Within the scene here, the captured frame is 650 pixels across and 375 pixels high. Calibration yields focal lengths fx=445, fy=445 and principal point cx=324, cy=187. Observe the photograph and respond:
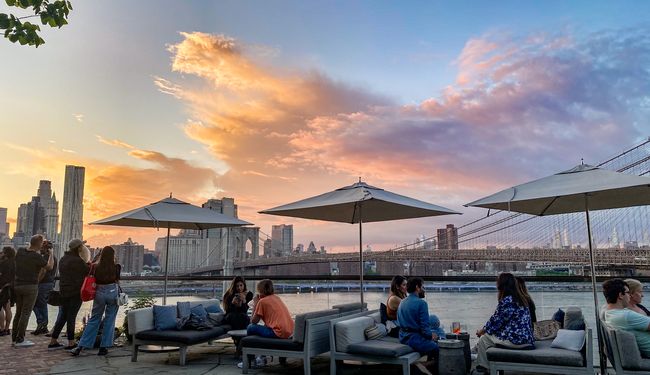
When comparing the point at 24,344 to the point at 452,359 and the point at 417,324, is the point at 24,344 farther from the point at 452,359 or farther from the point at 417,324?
the point at 452,359

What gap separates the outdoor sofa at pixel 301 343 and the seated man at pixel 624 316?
110 inches

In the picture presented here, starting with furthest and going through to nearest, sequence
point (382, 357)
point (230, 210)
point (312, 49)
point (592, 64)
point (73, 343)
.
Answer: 1. point (230, 210)
2. point (592, 64)
3. point (312, 49)
4. point (73, 343)
5. point (382, 357)

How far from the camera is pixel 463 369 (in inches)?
178

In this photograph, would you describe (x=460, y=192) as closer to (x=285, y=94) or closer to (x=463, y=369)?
(x=285, y=94)

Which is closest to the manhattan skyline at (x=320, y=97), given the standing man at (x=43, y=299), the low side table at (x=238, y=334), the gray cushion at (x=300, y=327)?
the standing man at (x=43, y=299)

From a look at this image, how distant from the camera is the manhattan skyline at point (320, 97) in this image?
1033 cm

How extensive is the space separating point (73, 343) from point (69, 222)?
73.3ft

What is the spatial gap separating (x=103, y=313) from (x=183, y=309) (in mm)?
1250

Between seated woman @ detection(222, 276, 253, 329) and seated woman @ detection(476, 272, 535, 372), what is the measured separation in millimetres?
3113

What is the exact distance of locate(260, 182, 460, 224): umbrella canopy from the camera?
223 inches

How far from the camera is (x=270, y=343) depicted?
4785 mm

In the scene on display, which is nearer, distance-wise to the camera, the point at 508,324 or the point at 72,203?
the point at 508,324

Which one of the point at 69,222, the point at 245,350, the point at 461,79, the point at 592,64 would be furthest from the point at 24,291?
the point at 69,222

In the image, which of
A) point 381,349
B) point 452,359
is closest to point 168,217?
point 381,349
